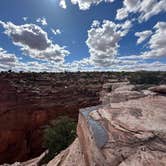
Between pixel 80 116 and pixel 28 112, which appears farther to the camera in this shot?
pixel 28 112

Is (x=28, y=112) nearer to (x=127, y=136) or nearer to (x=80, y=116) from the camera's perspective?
(x=80, y=116)

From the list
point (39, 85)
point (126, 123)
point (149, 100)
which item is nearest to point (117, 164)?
point (126, 123)

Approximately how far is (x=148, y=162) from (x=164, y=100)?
3.04m

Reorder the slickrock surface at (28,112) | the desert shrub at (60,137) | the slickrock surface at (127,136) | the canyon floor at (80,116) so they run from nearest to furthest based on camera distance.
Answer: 1. the slickrock surface at (127,136)
2. the canyon floor at (80,116)
3. the desert shrub at (60,137)
4. the slickrock surface at (28,112)

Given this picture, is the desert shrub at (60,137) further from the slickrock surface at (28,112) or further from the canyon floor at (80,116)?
the slickrock surface at (28,112)

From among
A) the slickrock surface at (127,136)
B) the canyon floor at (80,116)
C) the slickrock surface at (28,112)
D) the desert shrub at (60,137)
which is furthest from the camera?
the slickrock surface at (28,112)

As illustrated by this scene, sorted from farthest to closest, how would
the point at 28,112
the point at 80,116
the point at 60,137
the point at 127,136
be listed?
the point at 28,112, the point at 60,137, the point at 80,116, the point at 127,136

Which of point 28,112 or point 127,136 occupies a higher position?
point 127,136

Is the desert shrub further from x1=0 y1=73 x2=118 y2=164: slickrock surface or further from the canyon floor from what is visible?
x1=0 y1=73 x2=118 y2=164: slickrock surface

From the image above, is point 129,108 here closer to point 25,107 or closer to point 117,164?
point 117,164

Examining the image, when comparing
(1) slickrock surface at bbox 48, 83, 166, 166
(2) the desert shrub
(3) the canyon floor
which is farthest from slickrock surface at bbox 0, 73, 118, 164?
(1) slickrock surface at bbox 48, 83, 166, 166

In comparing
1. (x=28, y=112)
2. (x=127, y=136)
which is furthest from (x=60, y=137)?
(x=127, y=136)

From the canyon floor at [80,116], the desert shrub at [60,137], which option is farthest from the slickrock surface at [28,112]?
the desert shrub at [60,137]

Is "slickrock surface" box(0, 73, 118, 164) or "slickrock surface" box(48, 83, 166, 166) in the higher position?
"slickrock surface" box(48, 83, 166, 166)
